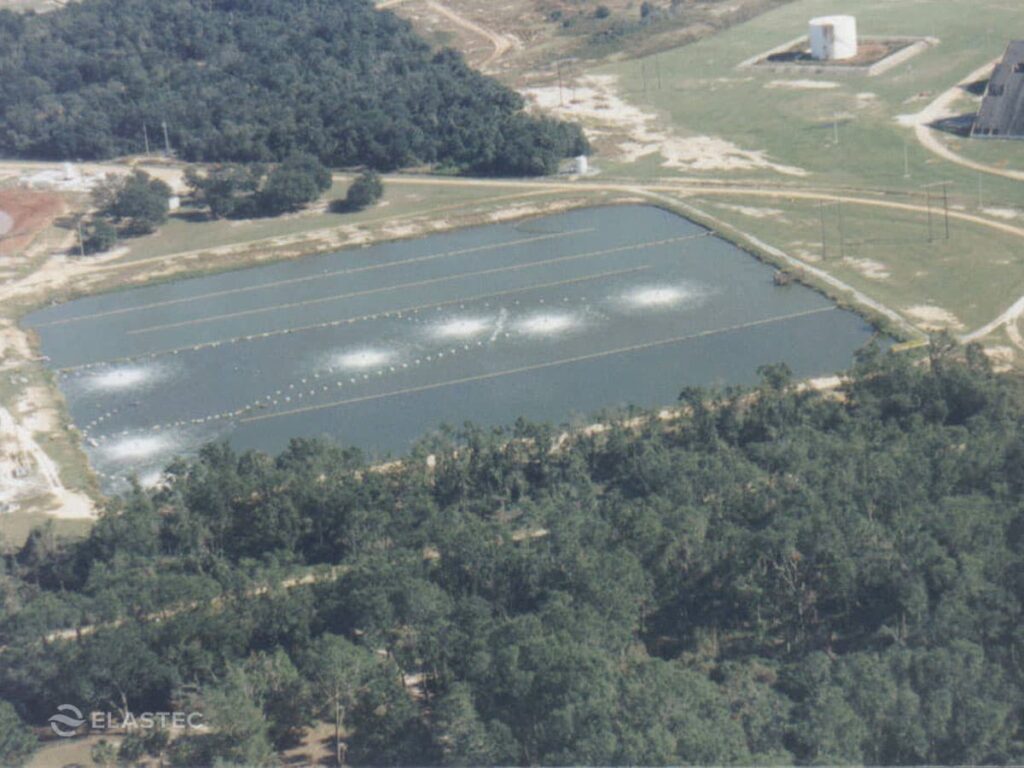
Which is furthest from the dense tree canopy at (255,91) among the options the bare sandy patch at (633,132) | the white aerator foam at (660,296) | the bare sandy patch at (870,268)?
the bare sandy patch at (870,268)

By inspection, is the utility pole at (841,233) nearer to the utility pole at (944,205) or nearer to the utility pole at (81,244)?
the utility pole at (944,205)

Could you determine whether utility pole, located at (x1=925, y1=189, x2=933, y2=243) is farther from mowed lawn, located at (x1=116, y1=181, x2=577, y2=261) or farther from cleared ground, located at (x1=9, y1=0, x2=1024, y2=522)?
mowed lawn, located at (x1=116, y1=181, x2=577, y2=261)

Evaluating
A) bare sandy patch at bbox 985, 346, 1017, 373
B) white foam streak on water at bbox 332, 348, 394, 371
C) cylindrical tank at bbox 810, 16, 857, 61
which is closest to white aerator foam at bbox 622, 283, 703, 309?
white foam streak on water at bbox 332, 348, 394, 371

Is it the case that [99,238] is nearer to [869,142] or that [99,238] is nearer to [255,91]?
[255,91]

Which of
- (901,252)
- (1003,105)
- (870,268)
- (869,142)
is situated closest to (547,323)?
(870,268)

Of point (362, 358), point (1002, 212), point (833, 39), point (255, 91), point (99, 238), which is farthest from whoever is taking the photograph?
point (255, 91)
